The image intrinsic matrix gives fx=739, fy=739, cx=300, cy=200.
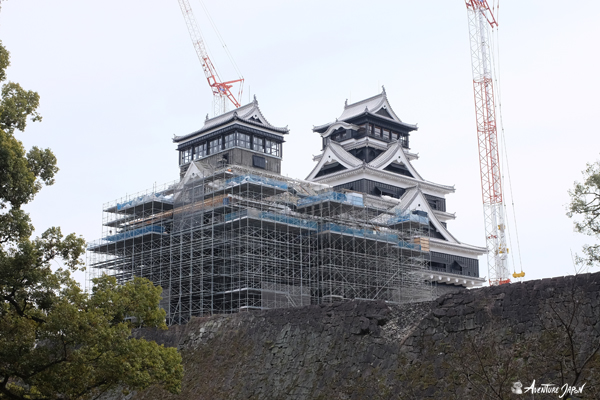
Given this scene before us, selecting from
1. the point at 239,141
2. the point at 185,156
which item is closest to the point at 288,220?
the point at 239,141

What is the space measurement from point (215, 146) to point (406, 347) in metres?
45.1

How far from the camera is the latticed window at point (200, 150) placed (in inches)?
2583

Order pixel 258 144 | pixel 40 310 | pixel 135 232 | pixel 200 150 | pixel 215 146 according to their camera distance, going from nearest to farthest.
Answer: pixel 40 310 → pixel 135 232 → pixel 258 144 → pixel 215 146 → pixel 200 150

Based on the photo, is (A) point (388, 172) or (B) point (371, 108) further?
(B) point (371, 108)

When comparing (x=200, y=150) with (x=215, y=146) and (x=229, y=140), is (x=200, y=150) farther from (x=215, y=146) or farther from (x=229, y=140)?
(x=229, y=140)

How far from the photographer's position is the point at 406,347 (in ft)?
71.2

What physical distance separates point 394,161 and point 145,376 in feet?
180

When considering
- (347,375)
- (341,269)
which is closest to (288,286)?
(341,269)

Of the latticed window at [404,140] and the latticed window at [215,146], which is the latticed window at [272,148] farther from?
the latticed window at [404,140]

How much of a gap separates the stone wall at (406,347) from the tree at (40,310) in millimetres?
5552

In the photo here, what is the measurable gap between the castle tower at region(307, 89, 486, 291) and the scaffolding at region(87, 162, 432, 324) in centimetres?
1358

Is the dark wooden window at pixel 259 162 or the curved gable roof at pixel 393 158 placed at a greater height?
the curved gable roof at pixel 393 158

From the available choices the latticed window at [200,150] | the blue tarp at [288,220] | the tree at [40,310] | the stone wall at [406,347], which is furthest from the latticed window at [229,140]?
the tree at [40,310]

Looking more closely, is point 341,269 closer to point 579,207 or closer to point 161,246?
point 161,246
